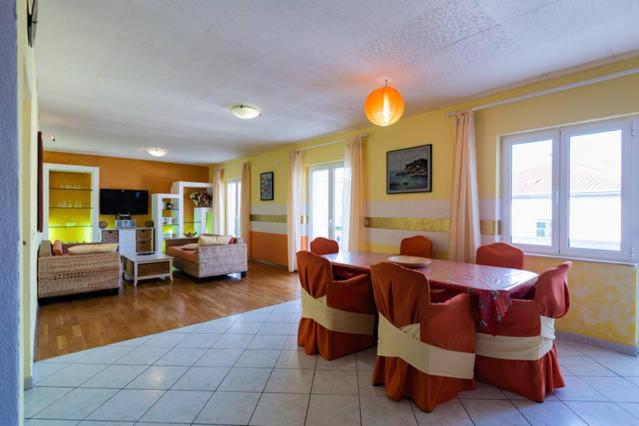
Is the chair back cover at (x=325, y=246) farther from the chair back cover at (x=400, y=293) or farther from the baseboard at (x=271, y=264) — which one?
the baseboard at (x=271, y=264)

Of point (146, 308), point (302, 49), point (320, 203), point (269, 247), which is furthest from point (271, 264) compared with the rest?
point (302, 49)

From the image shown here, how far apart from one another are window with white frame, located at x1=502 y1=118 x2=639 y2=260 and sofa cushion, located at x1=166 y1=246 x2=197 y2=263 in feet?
15.4

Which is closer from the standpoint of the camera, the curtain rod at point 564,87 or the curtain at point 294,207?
the curtain rod at point 564,87

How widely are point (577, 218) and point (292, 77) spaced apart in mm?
3184

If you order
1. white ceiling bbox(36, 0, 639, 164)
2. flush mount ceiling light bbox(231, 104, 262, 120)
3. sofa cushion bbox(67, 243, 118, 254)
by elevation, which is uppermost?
white ceiling bbox(36, 0, 639, 164)

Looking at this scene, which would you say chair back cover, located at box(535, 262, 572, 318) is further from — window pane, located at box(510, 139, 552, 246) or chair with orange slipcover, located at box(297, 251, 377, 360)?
window pane, located at box(510, 139, 552, 246)

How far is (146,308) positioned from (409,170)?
393 cm

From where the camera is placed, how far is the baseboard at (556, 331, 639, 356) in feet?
8.71

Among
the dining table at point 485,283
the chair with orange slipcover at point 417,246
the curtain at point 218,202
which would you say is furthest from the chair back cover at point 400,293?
the curtain at point 218,202

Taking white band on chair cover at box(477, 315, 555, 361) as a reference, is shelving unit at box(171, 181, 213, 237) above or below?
above

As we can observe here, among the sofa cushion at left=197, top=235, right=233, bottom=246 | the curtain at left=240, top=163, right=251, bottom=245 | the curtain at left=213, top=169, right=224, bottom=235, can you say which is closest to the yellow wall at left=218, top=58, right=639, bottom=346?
the sofa cushion at left=197, top=235, right=233, bottom=246

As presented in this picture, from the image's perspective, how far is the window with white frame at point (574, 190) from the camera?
9.05ft

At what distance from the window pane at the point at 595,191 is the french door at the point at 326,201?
10.4ft

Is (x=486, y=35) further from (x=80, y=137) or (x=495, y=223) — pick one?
(x=80, y=137)
